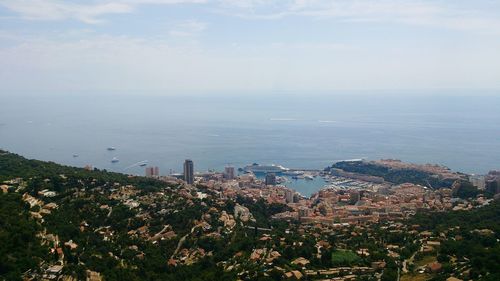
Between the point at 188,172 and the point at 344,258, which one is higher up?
the point at 344,258

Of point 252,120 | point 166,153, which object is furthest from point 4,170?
point 252,120

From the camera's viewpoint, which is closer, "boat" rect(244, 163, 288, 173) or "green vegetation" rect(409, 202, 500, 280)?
"green vegetation" rect(409, 202, 500, 280)

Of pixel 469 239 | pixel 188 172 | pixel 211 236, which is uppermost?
pixel 469 239

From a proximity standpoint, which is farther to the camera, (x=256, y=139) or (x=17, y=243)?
(x=256, y=139)

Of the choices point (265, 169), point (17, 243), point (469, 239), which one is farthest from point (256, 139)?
point (17, 243)

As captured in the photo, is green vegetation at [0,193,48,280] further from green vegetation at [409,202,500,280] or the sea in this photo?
the sea

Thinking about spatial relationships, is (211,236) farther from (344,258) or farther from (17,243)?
(17,243)

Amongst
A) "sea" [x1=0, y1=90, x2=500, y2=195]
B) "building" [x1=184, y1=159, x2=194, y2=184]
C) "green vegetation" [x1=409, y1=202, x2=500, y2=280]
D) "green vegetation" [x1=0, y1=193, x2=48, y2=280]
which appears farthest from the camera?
"sea" [x1=0, y1=90, x2=500, y2=195]

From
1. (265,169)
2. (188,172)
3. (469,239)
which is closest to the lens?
(469,239)

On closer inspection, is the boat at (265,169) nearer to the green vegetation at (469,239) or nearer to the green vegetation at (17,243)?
the green vegetation at (469,239)

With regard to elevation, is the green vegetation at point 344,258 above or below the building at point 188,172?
above

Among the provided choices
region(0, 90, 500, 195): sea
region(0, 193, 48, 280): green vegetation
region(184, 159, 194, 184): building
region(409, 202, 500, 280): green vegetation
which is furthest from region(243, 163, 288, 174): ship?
region(0, 193, 48, 280): green vegetation

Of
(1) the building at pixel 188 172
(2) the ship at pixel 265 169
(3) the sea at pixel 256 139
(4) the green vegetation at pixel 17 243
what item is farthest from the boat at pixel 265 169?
(4) the green vegetation at pixel 17 243

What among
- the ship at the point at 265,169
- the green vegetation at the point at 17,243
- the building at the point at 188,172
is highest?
the green vegetation at the point at 17,243
